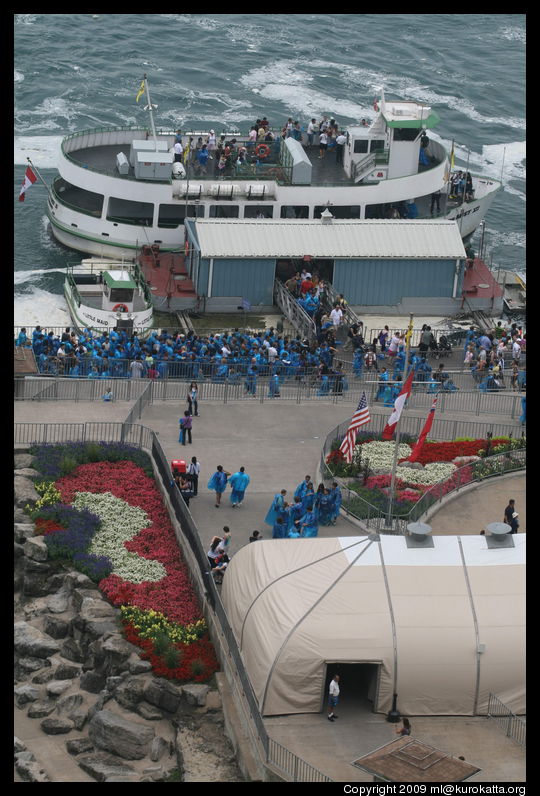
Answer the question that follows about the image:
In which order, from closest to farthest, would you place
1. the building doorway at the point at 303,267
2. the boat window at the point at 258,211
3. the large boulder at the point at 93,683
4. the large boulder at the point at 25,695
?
the large boulder at the point at 25,695
the large boulder at the point at 93,683
the building doorway at the point at 303,267
the boat window at the point at 258,211

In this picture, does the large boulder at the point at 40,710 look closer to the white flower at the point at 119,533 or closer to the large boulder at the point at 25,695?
the large boulder at the point at 25,695

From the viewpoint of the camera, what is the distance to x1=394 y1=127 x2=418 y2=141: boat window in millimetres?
69125

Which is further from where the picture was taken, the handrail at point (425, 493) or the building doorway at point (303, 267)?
the building doorway at point (303, 267)

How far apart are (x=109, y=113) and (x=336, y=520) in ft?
173

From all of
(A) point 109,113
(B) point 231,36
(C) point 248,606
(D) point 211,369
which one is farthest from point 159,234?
(B) point 231,36

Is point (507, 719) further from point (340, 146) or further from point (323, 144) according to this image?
point (323, 144)

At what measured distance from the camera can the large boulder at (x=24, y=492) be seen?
42.5 m

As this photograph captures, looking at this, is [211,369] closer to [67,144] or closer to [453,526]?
[453,526]

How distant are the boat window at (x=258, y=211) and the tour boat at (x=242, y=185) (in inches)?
1.7

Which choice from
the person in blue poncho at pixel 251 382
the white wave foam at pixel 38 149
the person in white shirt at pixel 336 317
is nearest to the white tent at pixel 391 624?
the person in blue poncho at pixel 251 382

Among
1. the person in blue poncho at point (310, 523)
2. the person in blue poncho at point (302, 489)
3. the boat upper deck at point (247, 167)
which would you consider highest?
the boat upper deck at point (247, 167)

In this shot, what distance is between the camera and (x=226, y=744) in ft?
112

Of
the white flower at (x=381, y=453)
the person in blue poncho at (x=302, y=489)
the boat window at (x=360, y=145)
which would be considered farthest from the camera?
the boat window at (x=360, y=145)

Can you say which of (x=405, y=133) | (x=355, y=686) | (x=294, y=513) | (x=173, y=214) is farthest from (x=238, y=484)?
(x=405, y=133)
